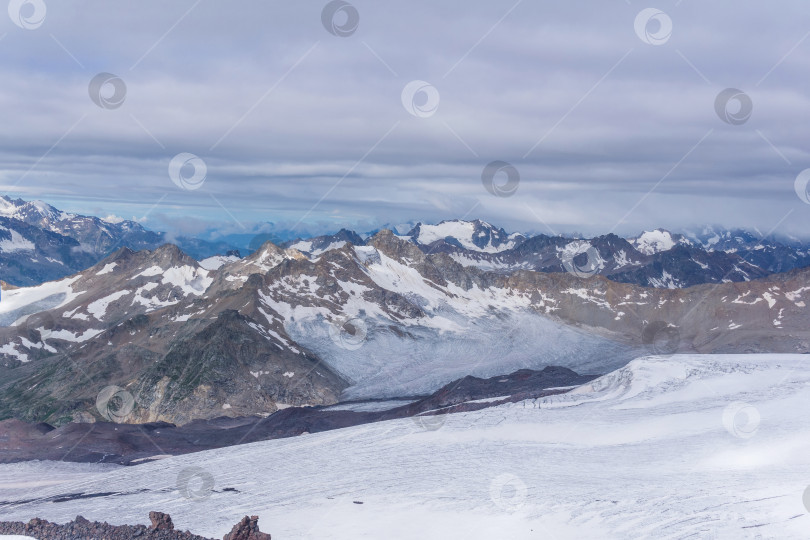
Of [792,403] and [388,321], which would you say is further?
[388,321]

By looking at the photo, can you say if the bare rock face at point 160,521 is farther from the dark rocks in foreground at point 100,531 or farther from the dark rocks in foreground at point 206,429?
the dark rocks in foreground at point 206,429

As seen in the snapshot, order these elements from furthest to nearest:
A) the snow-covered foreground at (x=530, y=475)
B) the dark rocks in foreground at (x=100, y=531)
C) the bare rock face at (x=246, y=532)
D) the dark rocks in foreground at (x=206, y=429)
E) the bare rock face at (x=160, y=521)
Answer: the dark rocks in foreground at (x=206, y=429) < the snow-covered foreground at (x=530, y=475) < the bare rock face at (x=160, y=521) < the dark rocks in foreground at (x=100, y=531) < the bare rock face at (x=246, y=532)

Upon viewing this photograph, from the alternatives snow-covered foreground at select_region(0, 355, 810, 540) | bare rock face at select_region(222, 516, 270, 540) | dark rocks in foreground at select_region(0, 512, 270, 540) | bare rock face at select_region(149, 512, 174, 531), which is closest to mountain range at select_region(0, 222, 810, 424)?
snow-covered foreground at select_region(0, 355, 810, 540)

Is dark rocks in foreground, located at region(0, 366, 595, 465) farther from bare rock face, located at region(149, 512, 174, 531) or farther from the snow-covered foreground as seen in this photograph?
bare rock face, located at region(149, 512, 174, 531)

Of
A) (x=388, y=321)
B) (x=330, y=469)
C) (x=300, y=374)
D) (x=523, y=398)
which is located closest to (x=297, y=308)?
(x=388, y=321)

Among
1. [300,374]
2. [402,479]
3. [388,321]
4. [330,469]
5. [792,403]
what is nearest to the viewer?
[402,479]

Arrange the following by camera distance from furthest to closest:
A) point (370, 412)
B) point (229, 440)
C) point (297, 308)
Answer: point (297, 308), point (370, 412), point (229, 440)

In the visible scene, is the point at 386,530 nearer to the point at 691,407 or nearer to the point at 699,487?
the point at 699,487

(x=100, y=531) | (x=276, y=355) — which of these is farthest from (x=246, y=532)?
(x=276, y=355)

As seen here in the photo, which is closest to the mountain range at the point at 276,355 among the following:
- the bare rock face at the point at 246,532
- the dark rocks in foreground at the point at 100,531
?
the dark rocks in foreground at the point at 100,531
